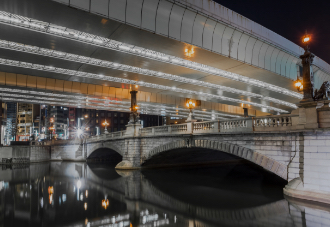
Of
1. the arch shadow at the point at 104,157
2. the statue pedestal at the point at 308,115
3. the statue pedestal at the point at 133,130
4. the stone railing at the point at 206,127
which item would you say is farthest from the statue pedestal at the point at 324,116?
the arch shadow at the point at 104,157

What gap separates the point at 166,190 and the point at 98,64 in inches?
484

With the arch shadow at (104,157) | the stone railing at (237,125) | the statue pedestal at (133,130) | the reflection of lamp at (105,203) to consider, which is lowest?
the arch shadow at (104,157)

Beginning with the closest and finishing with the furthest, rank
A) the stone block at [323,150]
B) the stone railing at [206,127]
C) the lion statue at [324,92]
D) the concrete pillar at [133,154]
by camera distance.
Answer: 1. the stone block at [323,150]
2. the lion statue at [324,92]
3. the stone railing at [206,127]
4. the concrete pillar at [133,154]

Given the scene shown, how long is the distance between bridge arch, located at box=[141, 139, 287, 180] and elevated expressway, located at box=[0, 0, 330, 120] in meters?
6.96

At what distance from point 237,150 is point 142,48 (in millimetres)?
10488

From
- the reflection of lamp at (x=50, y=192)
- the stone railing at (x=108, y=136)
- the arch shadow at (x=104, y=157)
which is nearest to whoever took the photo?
the reflection of lamp at (x=50, y=192)

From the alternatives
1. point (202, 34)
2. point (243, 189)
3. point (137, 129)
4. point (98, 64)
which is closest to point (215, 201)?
point (243, 189)

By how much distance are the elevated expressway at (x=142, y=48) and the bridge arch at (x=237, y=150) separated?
22.8 feet

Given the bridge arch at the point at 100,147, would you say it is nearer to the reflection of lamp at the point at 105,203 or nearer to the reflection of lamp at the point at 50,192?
the reflection of lamp at the point at 50,192

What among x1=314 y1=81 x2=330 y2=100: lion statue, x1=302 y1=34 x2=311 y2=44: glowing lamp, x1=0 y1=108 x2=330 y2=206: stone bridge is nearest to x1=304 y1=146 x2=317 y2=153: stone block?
x1=0 y1=108 x2=330 y2=206: stone bridge

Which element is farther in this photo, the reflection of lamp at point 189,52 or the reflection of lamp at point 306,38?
the reflection of lamp at point 189,52

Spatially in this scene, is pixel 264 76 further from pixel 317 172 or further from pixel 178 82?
pixel 317 172

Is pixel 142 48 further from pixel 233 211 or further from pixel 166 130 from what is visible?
pixel 233 211

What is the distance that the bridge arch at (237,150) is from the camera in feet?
49.8
